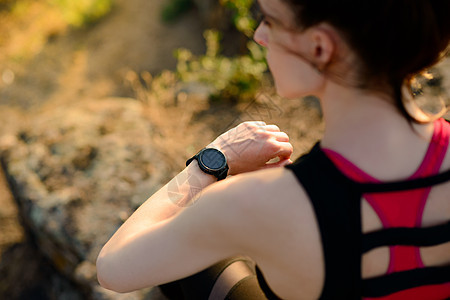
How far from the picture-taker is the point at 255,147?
4.99ft

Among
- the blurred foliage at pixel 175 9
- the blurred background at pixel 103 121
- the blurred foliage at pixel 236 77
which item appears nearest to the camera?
the blurred background at pixel 103 121

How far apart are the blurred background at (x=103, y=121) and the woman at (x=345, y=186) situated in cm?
39

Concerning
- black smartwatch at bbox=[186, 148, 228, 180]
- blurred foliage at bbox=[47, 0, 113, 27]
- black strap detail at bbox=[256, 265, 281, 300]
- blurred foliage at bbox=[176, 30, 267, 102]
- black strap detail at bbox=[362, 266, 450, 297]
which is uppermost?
blurred foliage at bbox=[47, 0, 113, 27]

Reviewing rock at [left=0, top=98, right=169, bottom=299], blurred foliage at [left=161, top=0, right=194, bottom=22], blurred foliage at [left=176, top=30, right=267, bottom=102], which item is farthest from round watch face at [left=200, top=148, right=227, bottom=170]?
blurred foliage at [left=161, top=0, right=194, bottom=22]

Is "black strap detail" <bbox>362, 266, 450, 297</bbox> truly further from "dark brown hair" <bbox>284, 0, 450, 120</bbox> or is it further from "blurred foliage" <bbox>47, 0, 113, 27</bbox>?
"blurred foliage" <bbox>47, 0, 113, 27</bbox>

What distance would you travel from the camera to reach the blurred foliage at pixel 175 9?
6.34 m

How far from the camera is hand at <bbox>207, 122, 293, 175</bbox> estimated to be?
151 cm

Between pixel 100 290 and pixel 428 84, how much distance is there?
2.64 meters

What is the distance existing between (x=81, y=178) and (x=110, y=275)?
5.56ft

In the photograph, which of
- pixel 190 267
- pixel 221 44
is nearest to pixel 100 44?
pixel 221 44

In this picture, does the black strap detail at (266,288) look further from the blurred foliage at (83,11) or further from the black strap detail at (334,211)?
the blurred foliage at (83,11)

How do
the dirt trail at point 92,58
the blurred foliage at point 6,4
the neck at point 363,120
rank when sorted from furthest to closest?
the blurred foliage at point 6,4 → the dirt trail at point 92,58 → the neck at point 363,120

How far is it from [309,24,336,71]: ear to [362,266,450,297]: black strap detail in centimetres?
53

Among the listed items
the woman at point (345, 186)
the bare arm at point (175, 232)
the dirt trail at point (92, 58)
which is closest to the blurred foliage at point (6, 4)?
the dirt trail at point (92, 58)
